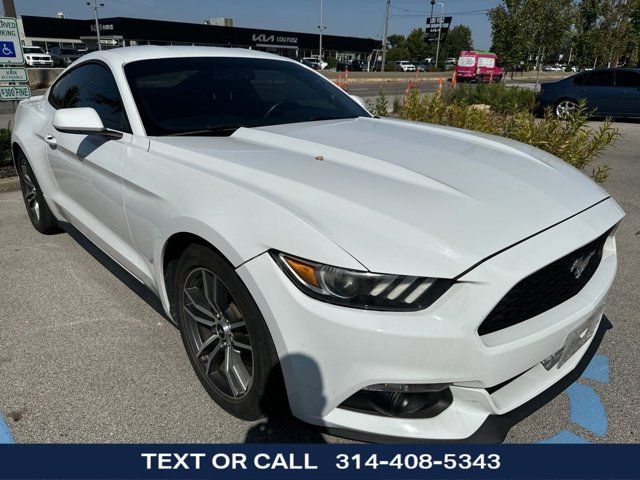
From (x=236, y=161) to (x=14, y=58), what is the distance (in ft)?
20.8

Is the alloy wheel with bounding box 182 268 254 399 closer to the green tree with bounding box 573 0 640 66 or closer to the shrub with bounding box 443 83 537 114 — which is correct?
the shrub with bounding box 443 83 537 114

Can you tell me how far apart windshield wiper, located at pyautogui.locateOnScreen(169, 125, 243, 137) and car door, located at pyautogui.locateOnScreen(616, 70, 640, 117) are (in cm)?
1323

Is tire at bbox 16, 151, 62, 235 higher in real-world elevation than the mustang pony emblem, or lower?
lower

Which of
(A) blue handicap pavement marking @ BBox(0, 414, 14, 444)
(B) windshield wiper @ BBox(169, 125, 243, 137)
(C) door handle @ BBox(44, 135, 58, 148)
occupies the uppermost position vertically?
(B) windshield wiper @ BBox(169, 125, 243, 137)

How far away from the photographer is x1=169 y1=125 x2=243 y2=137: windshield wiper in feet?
8.76

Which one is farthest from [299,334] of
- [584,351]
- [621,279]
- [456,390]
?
[621,279]

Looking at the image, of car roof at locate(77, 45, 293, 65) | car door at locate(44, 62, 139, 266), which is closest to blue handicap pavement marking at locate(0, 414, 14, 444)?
car door at locate(44, 62, 139, 266)

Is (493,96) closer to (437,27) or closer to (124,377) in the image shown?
(124,377)

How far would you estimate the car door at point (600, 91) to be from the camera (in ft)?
42.1

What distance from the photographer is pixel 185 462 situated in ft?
6.72

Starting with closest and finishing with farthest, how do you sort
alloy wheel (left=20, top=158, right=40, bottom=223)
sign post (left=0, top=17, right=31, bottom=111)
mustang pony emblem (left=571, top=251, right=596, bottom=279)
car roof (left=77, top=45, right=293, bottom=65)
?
mustang pony emblem (left=571, top=251, right=596, bottom=279) < car roof (left=77, top=45, right=293, bottom=65) < alloy wheel (left=20, top=158, right=40, bottom=223) < sign post (left=0, top=17, right=31, bottom=111)

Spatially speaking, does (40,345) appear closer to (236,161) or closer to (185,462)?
(185,462)

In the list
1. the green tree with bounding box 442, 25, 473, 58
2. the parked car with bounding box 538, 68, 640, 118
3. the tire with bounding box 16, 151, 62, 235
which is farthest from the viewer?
the green tree with bounding box 442, 25, 473, 58

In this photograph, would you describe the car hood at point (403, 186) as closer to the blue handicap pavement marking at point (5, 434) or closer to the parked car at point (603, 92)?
the blue handicap pavement marking at point (5, 434)
